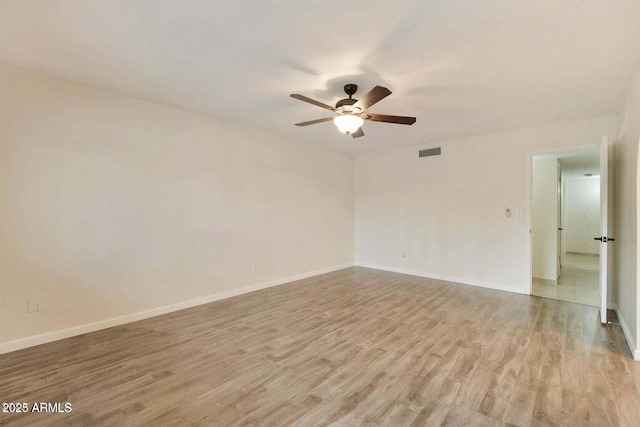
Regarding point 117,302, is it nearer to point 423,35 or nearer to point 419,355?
point 419,355

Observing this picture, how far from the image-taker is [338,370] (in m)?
2.35

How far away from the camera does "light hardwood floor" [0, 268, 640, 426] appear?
1.85 m

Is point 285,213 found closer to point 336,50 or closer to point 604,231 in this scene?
point 336,50

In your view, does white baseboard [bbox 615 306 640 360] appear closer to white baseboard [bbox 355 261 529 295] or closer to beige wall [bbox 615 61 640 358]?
beige wall [bbox 615 61 640 358]

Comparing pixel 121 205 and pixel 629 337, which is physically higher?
pixel 121 205


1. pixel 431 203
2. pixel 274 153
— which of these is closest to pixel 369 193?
pixel 431 203

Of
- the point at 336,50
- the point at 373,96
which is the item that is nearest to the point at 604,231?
the point at 373,96

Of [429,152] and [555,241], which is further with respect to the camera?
[429,152]

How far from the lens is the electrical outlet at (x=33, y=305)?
2.74 m

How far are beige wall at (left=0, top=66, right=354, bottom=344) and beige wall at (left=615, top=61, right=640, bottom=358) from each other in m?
4.23

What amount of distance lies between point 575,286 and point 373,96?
5135 mm

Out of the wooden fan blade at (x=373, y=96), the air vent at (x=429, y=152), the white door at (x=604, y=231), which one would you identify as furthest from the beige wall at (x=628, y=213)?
the air vent at (x=429, y=152)

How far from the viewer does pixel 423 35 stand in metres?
2.08

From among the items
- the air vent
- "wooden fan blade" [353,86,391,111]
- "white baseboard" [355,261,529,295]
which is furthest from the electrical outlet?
the air vent
